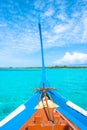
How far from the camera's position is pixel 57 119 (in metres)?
4.77

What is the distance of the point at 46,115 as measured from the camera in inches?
207

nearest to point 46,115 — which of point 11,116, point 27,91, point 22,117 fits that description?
point 22,117

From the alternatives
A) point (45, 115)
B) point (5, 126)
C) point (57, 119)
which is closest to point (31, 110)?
point (45, 115)

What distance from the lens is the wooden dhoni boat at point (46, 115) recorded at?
162 inches

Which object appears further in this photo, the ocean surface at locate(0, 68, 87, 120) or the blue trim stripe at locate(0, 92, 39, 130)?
the ocean surface at locate(0, 68, 87, 120)

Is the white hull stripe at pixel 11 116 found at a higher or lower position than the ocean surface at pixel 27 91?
higher

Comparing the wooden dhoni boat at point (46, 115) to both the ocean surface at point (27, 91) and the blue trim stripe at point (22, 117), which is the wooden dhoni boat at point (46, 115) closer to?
the blue trim stripe at point (22, 117)

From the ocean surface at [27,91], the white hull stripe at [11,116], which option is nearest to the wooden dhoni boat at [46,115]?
the white hull stripe at [11,116]

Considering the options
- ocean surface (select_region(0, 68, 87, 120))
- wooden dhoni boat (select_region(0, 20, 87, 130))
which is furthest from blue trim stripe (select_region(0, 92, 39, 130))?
ocean surface (select_region(0, 68, 87, 120))

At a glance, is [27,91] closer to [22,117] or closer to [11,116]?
[22,117]

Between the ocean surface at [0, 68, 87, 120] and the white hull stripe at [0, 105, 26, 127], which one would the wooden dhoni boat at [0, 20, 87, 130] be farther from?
the ocean surface at [0, 68, 87, 120]

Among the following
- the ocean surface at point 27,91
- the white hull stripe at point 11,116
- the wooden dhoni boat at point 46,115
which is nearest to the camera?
the wooden dhoni boat at point 46,115

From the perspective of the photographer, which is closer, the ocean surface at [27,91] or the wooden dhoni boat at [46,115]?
the wooden dhoni boat at [46,115]

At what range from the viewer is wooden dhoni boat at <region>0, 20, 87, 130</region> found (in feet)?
13.5
